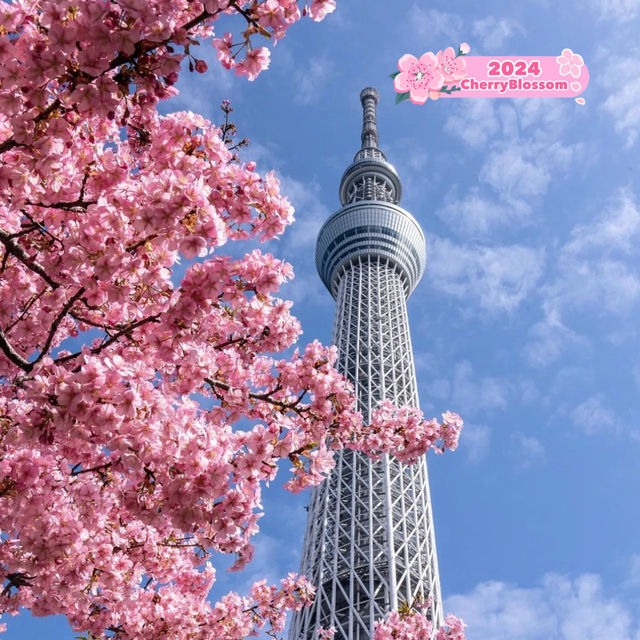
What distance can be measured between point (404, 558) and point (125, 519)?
33608 mm

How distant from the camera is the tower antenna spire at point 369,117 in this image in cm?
7200

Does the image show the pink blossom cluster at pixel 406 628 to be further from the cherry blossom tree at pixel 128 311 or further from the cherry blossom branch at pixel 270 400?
the cherry blossom branch at pixel 270 400

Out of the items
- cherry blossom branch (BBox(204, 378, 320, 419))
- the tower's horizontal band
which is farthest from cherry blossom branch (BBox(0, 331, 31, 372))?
the tower's horizontal band

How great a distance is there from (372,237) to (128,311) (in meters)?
54.2

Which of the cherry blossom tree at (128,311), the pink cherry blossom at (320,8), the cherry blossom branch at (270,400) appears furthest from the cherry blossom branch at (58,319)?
the pink cherry blossom at (320,8)

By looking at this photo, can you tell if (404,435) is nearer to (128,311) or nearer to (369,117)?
(128,311)

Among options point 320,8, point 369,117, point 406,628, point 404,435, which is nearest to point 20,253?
point 320,8

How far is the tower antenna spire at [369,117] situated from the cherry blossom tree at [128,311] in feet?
227

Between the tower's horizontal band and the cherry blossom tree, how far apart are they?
52.6 meters

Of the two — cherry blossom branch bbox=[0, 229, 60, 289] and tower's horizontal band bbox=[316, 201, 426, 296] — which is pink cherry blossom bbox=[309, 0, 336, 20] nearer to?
cherry blossom branch bbox=[0, 229, 60, 289]

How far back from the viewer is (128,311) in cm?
420

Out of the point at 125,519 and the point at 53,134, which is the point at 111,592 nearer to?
the point at 125,519

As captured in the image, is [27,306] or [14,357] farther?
[27,306]

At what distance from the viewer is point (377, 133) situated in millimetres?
74125
